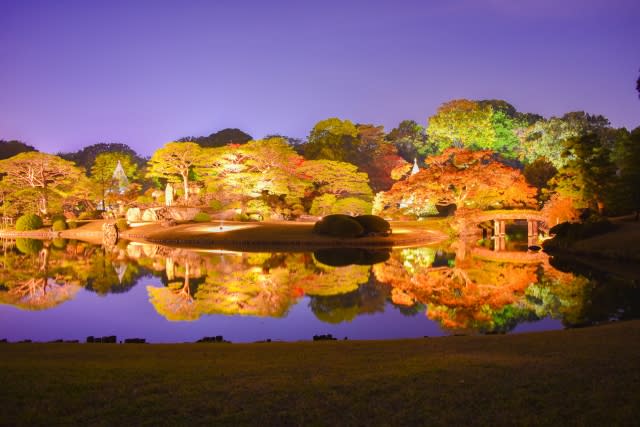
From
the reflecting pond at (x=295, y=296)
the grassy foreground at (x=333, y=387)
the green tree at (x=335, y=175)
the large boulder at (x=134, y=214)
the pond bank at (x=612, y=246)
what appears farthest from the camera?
the large boulder at (x=134, y=214)

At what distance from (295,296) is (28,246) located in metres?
20.7

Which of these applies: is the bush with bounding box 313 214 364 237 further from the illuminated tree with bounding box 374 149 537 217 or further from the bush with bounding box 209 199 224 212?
the bush with bounding box 209 199 224 212

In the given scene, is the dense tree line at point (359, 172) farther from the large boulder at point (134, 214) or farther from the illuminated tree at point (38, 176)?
the large boulder at point (134, 214)

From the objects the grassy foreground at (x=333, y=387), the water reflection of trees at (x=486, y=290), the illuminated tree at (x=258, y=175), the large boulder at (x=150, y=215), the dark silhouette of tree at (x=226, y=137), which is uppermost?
the dark silhouette of tree at (x=226, y=137)

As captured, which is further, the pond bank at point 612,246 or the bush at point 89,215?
the bush at point 89,215

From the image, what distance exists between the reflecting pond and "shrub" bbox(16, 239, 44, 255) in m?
2.28

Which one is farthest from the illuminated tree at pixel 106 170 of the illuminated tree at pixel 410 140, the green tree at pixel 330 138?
the illuminated tree at pixel 410 140

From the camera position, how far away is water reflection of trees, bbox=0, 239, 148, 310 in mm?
14422

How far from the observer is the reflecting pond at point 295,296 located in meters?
11.3

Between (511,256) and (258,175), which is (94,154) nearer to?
(258,175)

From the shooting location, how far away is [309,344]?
7984mm

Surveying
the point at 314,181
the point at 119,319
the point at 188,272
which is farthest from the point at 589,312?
the point at 314,181

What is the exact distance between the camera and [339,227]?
28.6m

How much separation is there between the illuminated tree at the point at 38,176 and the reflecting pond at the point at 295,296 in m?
19.1
